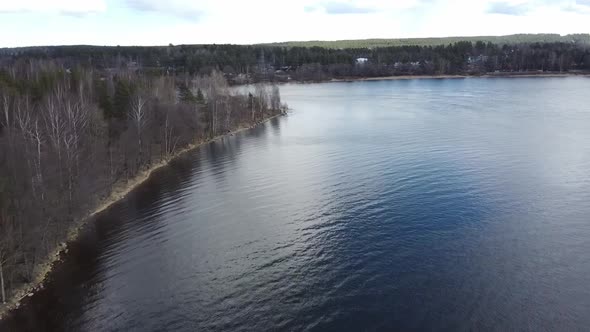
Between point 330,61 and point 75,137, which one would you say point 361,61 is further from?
point 75,137

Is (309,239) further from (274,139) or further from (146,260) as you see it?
(274,139)

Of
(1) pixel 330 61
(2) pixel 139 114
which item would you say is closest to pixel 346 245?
(2) pixel 139 114

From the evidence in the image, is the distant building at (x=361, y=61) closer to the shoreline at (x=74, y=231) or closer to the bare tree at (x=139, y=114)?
the shoreline at (x=74, y=231)

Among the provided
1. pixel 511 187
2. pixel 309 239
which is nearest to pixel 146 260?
pixel 309 239

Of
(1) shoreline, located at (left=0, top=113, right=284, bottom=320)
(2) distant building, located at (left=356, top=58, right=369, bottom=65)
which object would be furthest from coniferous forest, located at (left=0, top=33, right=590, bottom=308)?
(2) distant building, located at (left=356, top=58, right=369, bottom=65)

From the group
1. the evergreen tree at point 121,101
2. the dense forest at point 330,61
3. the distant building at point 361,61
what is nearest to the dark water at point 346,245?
the evergreen tree at point 121,101

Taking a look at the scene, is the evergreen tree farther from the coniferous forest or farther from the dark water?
the dark water
